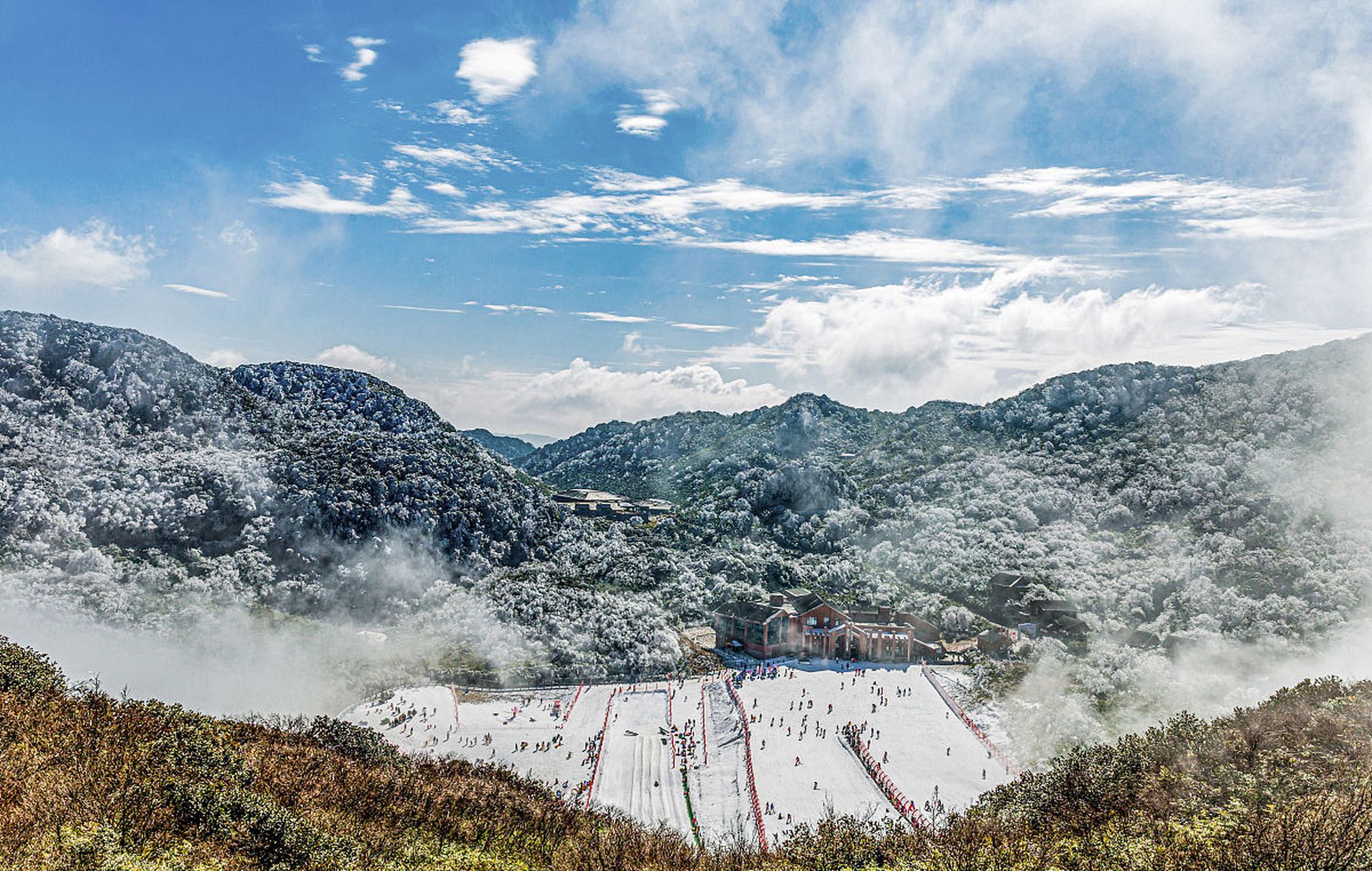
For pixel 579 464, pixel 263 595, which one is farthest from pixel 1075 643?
pixel 579 464

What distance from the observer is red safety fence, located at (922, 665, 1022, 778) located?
40.0 m

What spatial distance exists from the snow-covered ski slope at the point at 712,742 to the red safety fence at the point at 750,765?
249mm

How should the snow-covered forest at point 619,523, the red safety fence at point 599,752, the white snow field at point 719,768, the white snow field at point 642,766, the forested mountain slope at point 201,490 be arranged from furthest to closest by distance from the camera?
the forested mountain slope at point 201,490 → the snow-covered forest at point 619,523 → the red safety fence at point 599,752 → the white snow field at point 642,766 → the white snow field at point 719,768

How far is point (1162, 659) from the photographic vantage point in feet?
166

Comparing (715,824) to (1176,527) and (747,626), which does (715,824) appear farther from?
(1176,527)

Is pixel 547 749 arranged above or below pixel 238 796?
below

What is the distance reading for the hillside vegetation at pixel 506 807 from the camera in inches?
626

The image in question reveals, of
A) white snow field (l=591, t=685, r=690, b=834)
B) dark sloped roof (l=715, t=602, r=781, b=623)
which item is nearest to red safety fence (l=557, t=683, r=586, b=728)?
white snow field (l=591, t=685, r=690, b=834)

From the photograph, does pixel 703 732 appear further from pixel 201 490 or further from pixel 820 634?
pixel 201 490

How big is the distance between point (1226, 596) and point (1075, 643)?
39.7ft

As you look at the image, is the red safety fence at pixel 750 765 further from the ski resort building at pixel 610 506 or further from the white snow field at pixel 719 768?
the ski resort building at pixel 610 506

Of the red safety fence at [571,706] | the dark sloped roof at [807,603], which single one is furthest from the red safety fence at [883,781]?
the dark sloped roof at [807,603]

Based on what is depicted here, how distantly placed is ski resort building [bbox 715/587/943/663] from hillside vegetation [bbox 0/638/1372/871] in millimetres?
28798

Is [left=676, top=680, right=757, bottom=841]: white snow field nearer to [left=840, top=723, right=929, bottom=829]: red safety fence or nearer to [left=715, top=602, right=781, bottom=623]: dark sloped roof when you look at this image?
[left=840, top=723, right=929, bottom=829]: red safety fence
